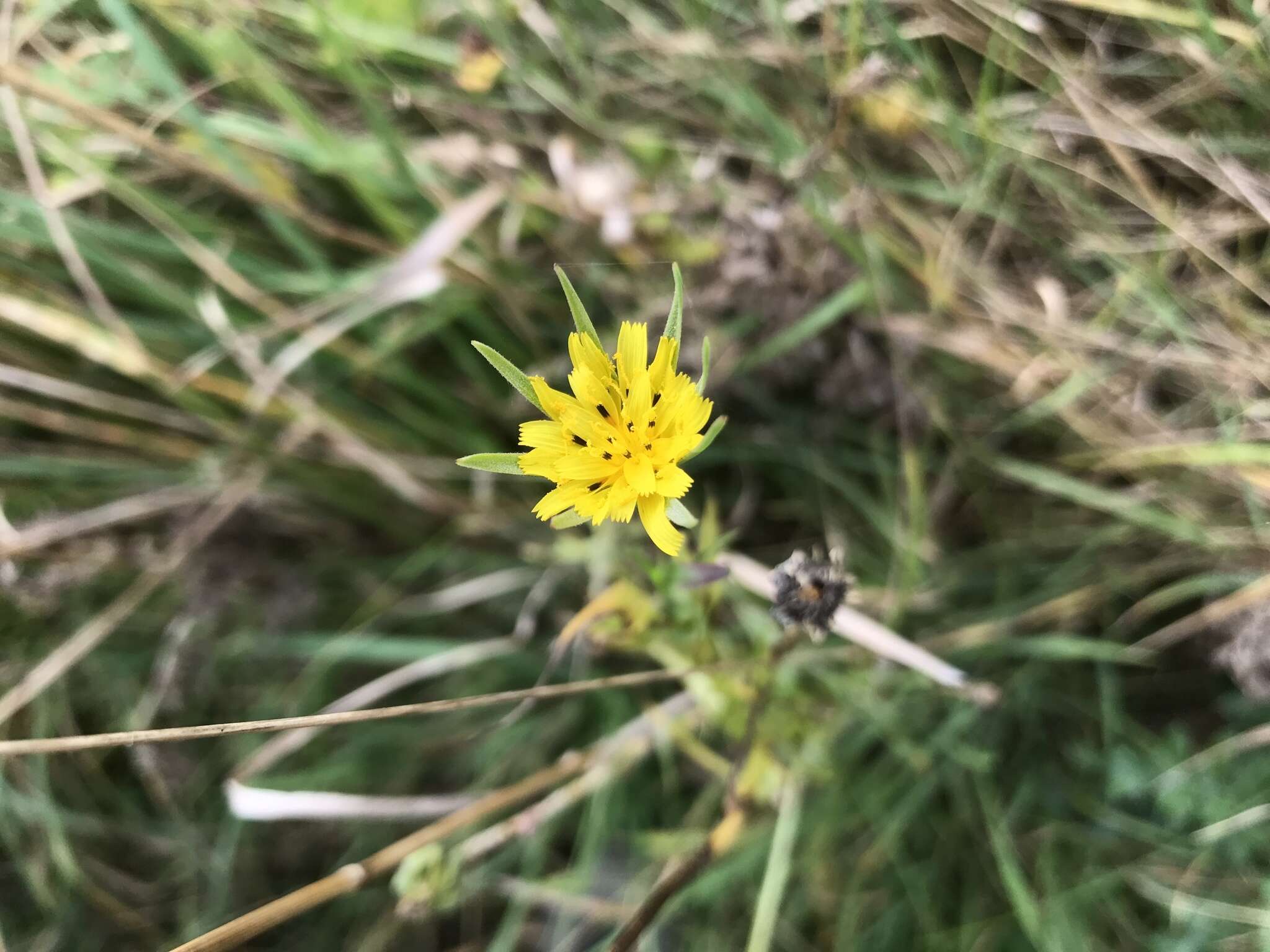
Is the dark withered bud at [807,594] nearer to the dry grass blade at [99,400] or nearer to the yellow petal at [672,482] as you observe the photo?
the yellow petal at [672,482]

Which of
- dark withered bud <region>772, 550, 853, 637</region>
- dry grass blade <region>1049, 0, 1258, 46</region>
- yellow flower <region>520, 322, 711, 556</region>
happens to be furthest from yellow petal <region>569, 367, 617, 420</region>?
dry grass blade <region>1049, 0, 1258, 46</region>

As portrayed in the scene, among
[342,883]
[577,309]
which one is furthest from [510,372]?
[342,883]

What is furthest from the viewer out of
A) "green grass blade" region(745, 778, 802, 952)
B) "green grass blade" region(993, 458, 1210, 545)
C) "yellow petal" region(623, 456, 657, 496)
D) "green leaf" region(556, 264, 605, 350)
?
"green grass blade" region(993, 458, 1210, 545)

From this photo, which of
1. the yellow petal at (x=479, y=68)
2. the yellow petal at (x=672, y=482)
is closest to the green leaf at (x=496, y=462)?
the yellow petal at (x=672, y=482)

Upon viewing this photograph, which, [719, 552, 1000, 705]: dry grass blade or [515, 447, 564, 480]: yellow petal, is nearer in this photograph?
[515, 447, 564, 480]: yellow petal

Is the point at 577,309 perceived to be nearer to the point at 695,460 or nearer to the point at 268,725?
the point at 268,725

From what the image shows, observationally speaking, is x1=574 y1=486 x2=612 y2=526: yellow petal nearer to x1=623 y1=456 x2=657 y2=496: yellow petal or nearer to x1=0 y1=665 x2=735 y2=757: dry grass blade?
x1=623 y1=456 x2=657 y2=496: yellow petal

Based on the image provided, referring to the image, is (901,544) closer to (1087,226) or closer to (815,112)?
(1087,226)
